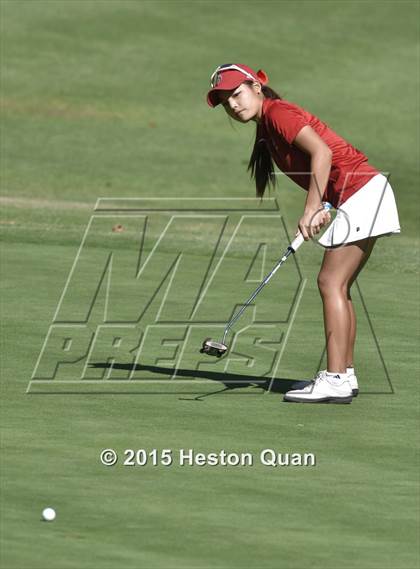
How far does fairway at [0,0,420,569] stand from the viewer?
19.3 ft

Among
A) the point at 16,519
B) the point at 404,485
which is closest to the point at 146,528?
the point at 16,519

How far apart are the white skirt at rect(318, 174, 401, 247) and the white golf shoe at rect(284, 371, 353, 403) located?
75 centimetres

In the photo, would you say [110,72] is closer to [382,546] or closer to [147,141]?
[147,141]

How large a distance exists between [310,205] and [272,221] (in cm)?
1201

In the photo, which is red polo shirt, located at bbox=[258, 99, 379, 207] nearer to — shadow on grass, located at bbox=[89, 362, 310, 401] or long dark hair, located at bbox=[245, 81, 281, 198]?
long dark hair, located at bbox=[245, 81, 281, 198]

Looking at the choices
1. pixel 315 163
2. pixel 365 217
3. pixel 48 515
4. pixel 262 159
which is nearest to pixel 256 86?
pixel 262 159

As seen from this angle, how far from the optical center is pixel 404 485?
662 centimetres

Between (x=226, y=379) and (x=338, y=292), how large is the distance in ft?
3.39

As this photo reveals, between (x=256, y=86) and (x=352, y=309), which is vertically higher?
(x=256, y=86)

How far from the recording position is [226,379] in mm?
9312

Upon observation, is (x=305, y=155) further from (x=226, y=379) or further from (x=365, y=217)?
(x=226, y=379)

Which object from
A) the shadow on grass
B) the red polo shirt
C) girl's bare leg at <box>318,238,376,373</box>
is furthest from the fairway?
the red polo shirt

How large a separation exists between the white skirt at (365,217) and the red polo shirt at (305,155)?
0.05 meters

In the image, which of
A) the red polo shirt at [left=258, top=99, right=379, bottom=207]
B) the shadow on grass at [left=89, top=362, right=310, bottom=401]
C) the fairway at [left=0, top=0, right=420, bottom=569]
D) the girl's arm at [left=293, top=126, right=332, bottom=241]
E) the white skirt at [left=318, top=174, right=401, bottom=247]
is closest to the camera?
the fairway at [left=0, top=0, right=420, bottom=569]
